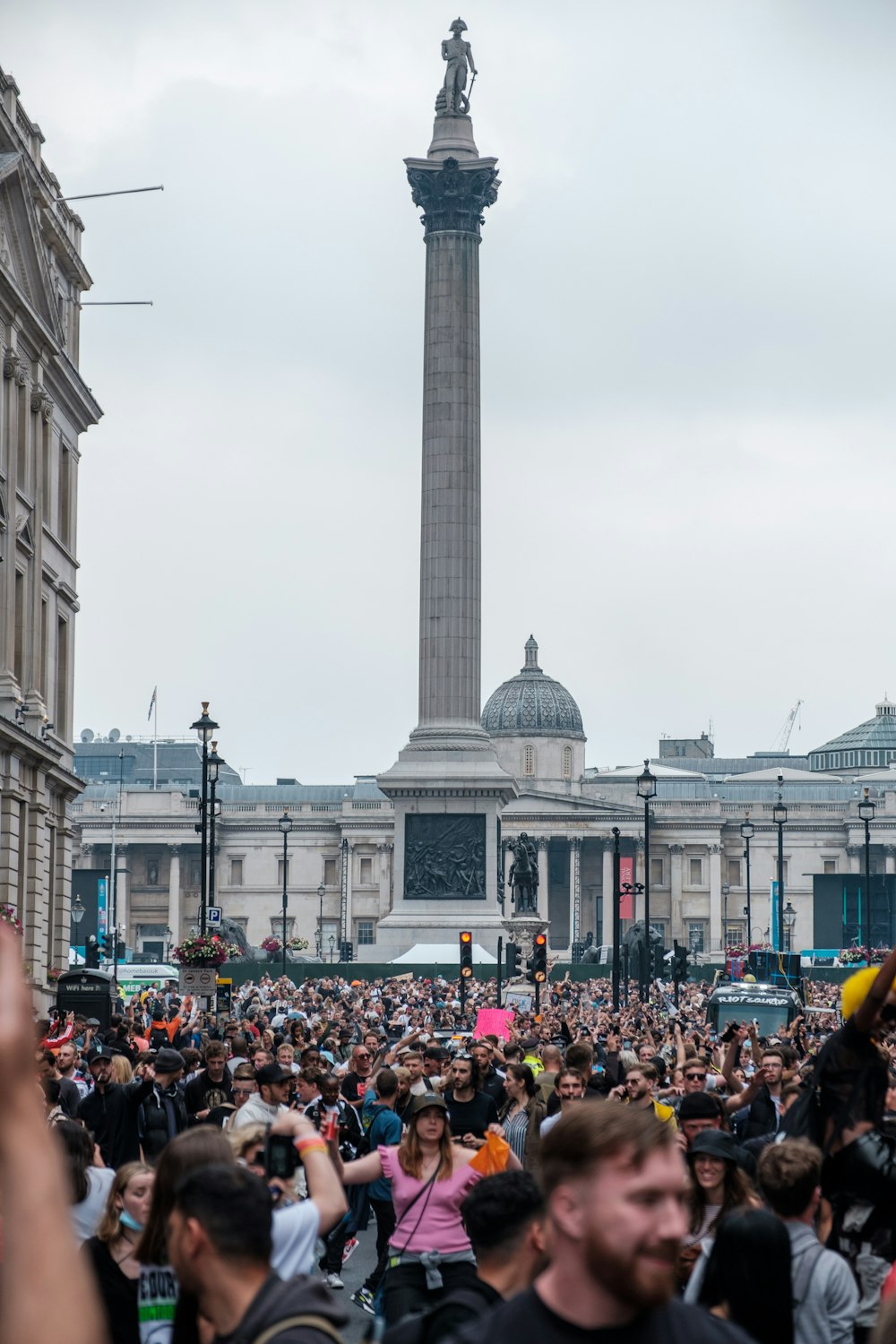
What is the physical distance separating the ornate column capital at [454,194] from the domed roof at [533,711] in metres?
97.6

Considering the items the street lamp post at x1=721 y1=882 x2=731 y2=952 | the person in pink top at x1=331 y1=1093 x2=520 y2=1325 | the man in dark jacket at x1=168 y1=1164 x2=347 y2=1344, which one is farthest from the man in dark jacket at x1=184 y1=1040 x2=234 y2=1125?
the street lamp post at x1=721 y1=882 x2=731 y2=952

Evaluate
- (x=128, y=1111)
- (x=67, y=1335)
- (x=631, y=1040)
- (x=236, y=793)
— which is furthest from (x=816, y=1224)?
(x=236, y=793)

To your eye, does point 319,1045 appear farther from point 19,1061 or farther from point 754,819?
point 754,819

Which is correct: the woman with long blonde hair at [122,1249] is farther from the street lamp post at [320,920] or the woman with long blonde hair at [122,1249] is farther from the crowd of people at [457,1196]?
the street lamp post at [320,920]

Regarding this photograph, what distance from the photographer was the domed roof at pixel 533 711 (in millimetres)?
186625

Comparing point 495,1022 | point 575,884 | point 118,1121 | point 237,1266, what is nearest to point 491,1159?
point 118,1121

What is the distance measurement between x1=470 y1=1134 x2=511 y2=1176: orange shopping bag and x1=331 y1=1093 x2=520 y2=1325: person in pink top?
0.22 feet

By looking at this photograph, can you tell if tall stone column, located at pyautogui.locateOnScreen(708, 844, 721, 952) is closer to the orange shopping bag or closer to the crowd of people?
the crowd of people

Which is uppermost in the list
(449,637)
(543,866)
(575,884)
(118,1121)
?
(449,637)

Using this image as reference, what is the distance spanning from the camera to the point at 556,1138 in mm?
5207

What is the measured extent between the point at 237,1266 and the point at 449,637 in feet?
270

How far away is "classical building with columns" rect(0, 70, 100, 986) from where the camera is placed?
46.4 metres

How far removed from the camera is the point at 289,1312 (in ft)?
18.8

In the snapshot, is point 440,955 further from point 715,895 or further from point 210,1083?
point 715,895
